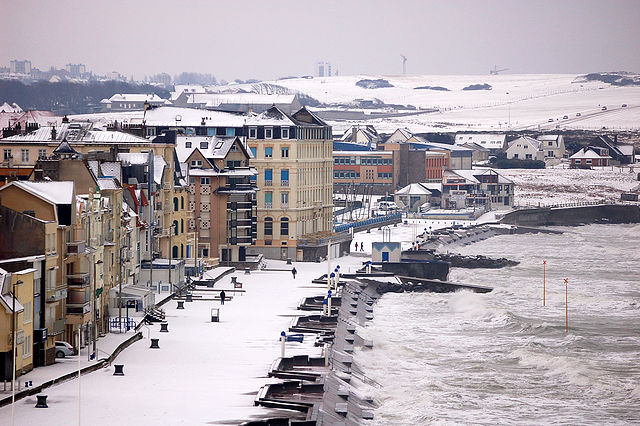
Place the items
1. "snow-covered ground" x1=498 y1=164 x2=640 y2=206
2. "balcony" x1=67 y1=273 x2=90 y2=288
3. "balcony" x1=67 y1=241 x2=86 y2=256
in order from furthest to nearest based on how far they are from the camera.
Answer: "snow-covered ground" x1=498 y1=164 x2=640 y2=206 < "balcony" x1=67 y1=273 x2=90 y2=288 < "balcony" x1=67 y1=241 x2=86 y2=256

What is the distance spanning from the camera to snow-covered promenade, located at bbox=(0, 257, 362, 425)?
1490 inches

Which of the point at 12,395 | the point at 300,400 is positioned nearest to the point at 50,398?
the point at 12,395

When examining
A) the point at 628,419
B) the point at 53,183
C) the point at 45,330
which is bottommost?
the point at 628,419

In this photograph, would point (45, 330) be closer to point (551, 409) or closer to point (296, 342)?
point (296, 342)

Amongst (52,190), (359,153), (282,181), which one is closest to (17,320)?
(52,190)

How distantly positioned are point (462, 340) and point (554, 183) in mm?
128269

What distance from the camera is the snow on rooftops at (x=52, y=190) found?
45375mm

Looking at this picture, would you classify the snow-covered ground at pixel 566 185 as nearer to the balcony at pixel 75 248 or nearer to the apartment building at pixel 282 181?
the apartment building at pixel 282 181

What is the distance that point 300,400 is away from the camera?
135 ft

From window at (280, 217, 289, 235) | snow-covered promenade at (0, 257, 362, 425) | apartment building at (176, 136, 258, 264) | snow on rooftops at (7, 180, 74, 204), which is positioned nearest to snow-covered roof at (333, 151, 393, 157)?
window at (280, 217, 289, 235)

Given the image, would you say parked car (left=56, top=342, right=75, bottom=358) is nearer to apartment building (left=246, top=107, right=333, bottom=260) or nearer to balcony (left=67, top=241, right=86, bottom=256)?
balcony (left=67, top=241, right=86, bottom=256)

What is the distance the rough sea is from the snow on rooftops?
11.6 metres

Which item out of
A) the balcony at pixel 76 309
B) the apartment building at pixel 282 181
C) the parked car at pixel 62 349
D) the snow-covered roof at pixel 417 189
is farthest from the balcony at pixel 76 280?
the snow-covered roof at pixel 417 189

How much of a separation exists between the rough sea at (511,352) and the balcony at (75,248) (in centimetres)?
1053
